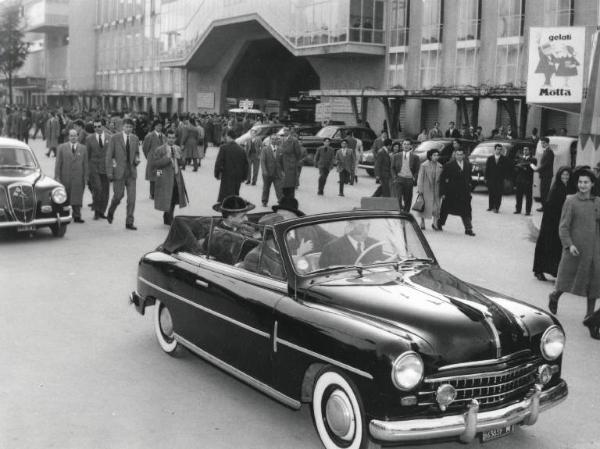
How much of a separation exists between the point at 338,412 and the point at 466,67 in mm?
36906

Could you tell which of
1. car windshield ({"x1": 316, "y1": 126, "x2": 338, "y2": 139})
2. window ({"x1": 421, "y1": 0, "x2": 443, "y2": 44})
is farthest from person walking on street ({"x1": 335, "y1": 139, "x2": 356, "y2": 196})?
window ({"x1": 421, "y1": 0, "x2": 443, "y2": 44})

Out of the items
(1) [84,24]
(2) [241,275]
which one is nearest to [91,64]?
(1) [84,24]

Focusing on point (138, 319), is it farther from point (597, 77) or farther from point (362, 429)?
point (597, 77)

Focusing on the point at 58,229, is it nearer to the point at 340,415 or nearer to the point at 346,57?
the point at 340,415

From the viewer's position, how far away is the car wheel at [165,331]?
6875 millimetres

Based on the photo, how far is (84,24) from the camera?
285ft

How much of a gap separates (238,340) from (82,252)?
6.83 metres

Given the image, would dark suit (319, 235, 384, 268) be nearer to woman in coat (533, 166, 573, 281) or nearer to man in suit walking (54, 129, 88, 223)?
woman in coat (533, 166, 573, 281)

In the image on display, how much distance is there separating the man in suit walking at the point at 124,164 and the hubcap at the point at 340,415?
32.1 feet

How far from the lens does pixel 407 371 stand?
445cm

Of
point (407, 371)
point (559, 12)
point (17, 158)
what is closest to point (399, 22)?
point (559, 12)

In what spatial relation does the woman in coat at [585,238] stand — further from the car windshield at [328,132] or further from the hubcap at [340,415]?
the car windshield at [328,132]

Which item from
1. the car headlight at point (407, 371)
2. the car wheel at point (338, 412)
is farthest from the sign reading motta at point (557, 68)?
the car headlight at point (407, 371)

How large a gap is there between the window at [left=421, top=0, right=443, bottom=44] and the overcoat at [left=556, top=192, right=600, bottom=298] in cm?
3455
